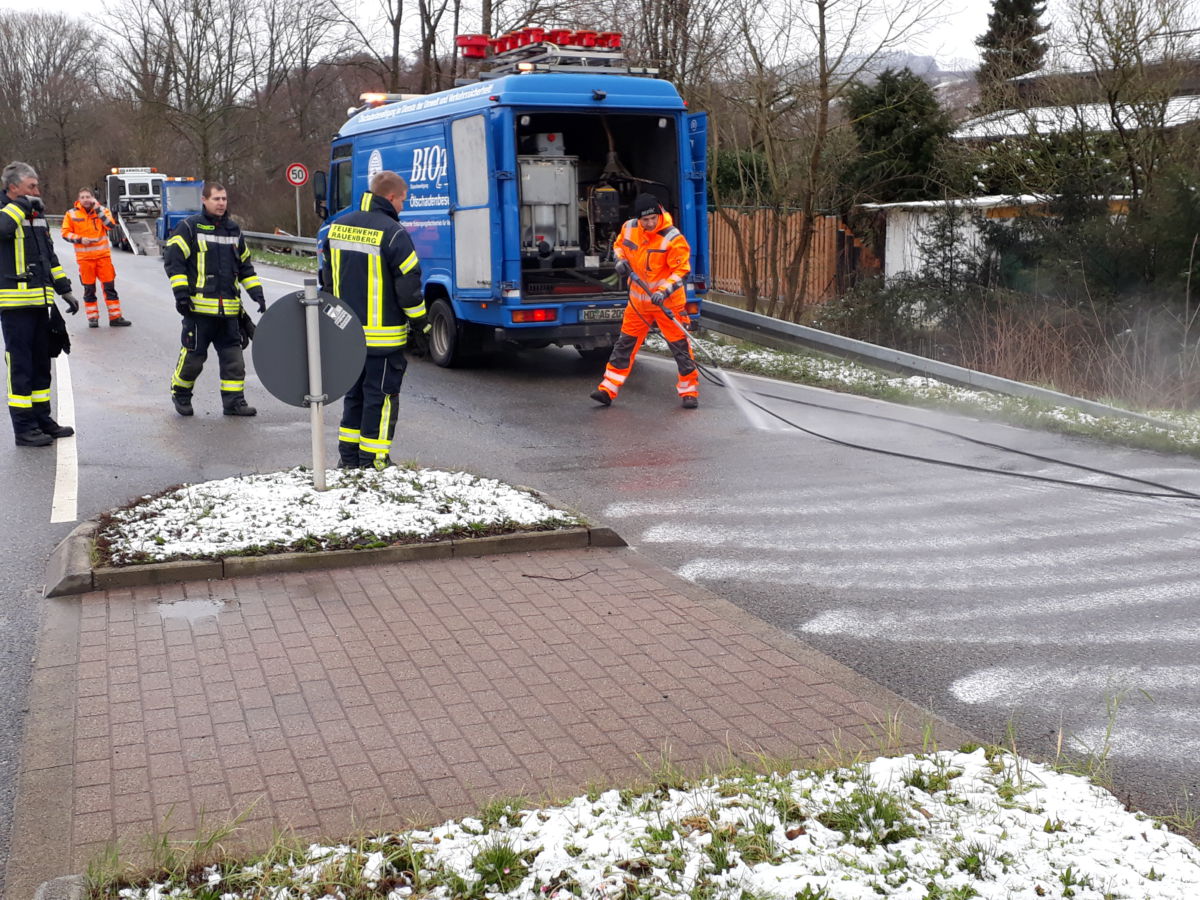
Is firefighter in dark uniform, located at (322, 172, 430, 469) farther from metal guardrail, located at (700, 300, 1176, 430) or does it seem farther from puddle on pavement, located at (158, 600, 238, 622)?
metal guardrail, located at (700, 300, 1176, 430)

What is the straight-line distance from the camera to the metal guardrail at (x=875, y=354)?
10273 millimetres

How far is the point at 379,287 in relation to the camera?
7547mm

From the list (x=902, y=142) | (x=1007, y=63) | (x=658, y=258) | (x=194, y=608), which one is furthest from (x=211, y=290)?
(x=902, y=142)

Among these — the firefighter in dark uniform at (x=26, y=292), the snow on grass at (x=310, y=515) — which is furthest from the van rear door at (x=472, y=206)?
the snow on grass at (x=310, y=515)

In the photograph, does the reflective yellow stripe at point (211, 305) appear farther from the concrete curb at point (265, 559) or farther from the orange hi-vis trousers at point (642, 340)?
the concrete curb at point (265, 559)

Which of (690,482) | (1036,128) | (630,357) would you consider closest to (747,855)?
(690,482)

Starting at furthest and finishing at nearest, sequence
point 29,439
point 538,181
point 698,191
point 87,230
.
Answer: point 87,230
point 698,191
point 538,181
point 29,439

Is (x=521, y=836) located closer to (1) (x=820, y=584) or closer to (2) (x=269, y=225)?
(1) (x=820, y=584)

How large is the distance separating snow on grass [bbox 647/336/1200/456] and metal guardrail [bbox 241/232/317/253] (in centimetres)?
1789

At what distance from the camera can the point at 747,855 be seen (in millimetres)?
3197

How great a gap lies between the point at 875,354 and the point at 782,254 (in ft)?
22.0

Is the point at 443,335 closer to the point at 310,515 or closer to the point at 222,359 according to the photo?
the point at 222,359

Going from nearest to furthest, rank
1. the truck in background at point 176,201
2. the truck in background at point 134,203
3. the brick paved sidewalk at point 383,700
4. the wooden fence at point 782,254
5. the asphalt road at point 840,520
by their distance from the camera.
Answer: the brick paved sidewalk at point 383,700, the asphalt road at point 840,520, the wooden fence at point 782,254, the truck in background at point 176,201, the truck in background at point 134,203

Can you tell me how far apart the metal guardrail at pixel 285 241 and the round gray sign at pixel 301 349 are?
2333 cm
